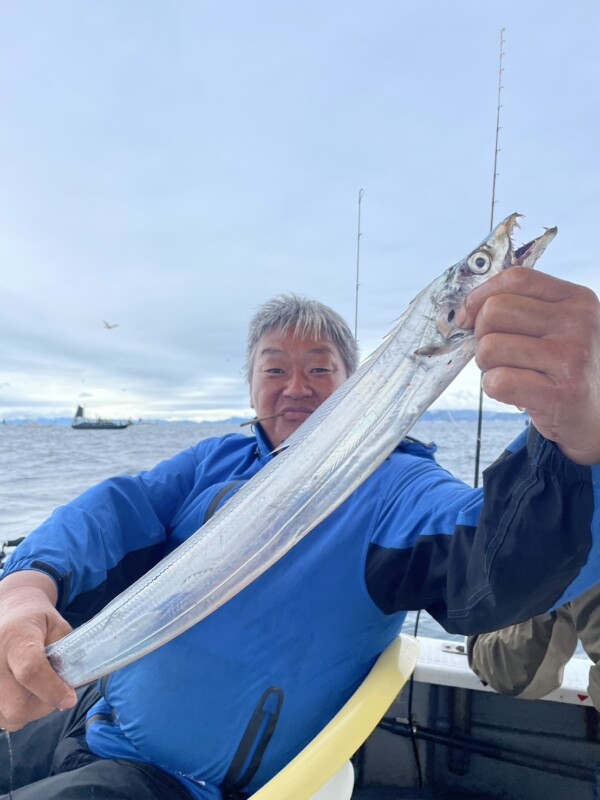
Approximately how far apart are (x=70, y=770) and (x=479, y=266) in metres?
2.06

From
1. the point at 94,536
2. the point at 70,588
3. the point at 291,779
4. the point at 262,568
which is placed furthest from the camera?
the point at 94,536

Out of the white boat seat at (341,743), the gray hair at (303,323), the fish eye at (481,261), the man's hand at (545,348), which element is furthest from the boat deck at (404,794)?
the fish eye at (481,261)

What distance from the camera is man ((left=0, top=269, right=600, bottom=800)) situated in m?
1.04

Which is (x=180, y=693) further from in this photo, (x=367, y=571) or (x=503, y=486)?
(x=503, y=486)

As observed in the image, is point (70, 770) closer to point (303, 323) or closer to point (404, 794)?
point (404, 794)

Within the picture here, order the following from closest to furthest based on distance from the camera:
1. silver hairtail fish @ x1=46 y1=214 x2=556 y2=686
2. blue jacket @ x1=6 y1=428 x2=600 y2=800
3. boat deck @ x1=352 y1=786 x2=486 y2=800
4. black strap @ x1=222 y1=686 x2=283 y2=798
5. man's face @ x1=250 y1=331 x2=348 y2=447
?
silver hairtail fish @ x1=46 y1=214 x2=556 y2=686
blue jacket @ x1=6 y1=428 x2=600 y2=800
black strap @ x1=222 y1=686 x2=283 y2=798
man's face @ x1=250 y1=331 x2=348 y2=447
boat deck @ x1=352 y1=786 x2=486 y2=800

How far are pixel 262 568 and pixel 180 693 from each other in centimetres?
75

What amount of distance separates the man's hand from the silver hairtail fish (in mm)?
159

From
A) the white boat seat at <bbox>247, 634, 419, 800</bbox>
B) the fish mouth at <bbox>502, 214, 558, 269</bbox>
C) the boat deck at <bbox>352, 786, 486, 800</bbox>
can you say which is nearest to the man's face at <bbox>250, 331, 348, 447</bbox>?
the white boat seat at <bbox>247, 634, 419, 800</bbox>

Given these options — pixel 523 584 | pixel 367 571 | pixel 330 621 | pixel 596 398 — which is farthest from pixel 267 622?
pixel 596 398

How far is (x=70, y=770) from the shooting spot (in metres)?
1.81

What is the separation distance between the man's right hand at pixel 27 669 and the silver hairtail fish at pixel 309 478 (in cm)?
4

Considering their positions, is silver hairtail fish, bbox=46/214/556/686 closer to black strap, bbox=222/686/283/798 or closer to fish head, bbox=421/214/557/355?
fish head, bbox=421/214/557/355

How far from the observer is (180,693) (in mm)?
1719
